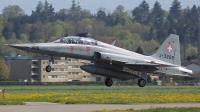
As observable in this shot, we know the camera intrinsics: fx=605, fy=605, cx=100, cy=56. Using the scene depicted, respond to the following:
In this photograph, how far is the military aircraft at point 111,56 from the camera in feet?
129

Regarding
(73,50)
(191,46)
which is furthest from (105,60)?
(191,46)

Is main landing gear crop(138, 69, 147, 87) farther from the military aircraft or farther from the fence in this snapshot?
the fence

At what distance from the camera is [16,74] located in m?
119

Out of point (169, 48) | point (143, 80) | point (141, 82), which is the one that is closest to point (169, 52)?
point (169, 48)

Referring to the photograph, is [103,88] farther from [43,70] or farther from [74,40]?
[43,70]

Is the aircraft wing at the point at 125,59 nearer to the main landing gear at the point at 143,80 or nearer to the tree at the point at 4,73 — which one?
the main landing gear at the point at 143,80

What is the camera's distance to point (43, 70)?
115562mm

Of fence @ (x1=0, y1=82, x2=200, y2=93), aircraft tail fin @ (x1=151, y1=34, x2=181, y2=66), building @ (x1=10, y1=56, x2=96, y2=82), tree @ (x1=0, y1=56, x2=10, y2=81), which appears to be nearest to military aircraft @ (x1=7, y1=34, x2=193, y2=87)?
→ aircraft tail fin @ (x1=151, y1=34, x2=181, y2=66)

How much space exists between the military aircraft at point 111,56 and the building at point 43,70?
71344 mm

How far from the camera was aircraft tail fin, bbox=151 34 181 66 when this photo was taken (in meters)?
45.0

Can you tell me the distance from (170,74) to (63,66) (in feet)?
251

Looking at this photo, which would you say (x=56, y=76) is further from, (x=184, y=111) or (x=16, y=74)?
(x=184, y=111)

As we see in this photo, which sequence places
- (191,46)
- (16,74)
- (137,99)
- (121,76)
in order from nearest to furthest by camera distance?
(121,76), (137,99), (16,74), (191,46)

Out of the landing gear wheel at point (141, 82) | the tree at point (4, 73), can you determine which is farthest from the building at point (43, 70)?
the landing gear wheel at point (141, 82)
